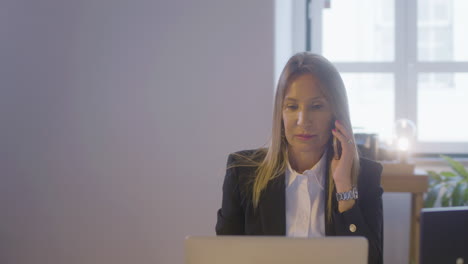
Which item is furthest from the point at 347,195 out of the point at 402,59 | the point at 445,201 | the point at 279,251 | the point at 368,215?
the point at 402,59

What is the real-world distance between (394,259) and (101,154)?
2.08 meters

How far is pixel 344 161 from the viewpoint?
5.84 ft

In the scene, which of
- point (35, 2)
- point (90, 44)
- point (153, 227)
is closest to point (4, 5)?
point (35, 2)

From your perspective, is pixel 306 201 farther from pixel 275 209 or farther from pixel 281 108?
pixel 281 108

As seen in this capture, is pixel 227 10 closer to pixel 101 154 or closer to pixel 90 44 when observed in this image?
pixel 90 44

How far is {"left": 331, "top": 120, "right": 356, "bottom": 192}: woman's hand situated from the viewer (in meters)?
1.75

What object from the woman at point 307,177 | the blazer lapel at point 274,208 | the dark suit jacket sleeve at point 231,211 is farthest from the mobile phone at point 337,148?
the dark suit jacket sleeve at point 231,211

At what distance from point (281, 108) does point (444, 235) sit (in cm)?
88

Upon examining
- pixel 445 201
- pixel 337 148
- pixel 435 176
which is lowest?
pixel 445 201

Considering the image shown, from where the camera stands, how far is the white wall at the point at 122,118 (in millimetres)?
2857

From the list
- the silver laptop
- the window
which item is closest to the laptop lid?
the silver laptop

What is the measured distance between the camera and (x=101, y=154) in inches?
116

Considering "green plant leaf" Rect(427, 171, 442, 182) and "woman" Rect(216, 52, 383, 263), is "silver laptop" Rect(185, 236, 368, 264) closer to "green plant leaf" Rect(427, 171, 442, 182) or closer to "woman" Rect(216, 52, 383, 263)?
"woman" Rect(216, 52, 383, 263)

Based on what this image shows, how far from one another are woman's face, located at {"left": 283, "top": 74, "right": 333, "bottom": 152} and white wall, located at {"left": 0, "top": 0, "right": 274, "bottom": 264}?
104 centimetres
